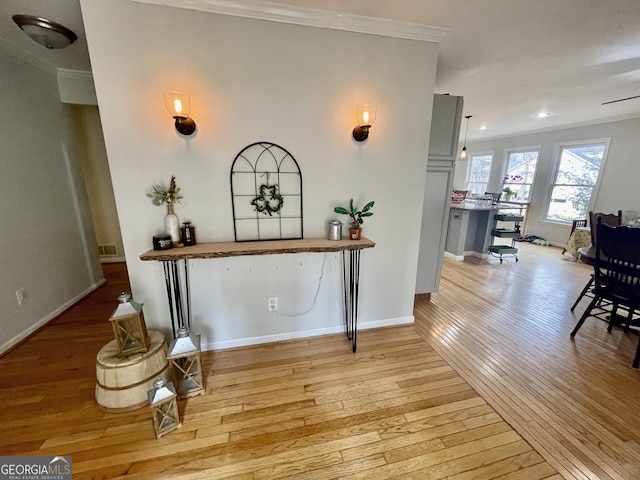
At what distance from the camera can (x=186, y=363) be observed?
5.78 ft

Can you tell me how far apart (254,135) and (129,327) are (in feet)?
4.97

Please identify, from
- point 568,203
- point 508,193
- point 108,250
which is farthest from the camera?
point 508,193

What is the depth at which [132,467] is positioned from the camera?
1.29m

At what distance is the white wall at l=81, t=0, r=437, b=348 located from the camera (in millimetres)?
1694

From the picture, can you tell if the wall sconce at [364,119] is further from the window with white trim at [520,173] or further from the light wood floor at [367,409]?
the window with white trim at [520,173]

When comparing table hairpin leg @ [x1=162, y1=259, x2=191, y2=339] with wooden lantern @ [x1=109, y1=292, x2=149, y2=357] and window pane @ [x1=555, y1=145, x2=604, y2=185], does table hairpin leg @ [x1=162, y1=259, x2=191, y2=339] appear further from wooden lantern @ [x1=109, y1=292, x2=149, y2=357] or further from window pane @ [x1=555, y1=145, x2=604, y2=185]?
window pane @ [x1=555, y1=145, x2=604, y2=185]

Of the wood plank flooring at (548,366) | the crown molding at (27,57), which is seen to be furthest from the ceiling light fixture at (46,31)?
the wood plank flooring at (548,366)

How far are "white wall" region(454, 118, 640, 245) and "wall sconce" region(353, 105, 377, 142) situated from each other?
18.7 ft

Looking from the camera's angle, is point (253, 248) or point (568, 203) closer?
point (253, 248)

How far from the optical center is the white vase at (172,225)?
71.7 inches

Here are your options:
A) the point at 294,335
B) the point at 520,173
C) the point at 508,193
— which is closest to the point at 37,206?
the point at 294,335

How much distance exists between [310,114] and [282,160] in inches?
16.1

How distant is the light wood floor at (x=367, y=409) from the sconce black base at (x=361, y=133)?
5.77 feet

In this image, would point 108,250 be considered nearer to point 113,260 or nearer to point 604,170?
point 113,260
